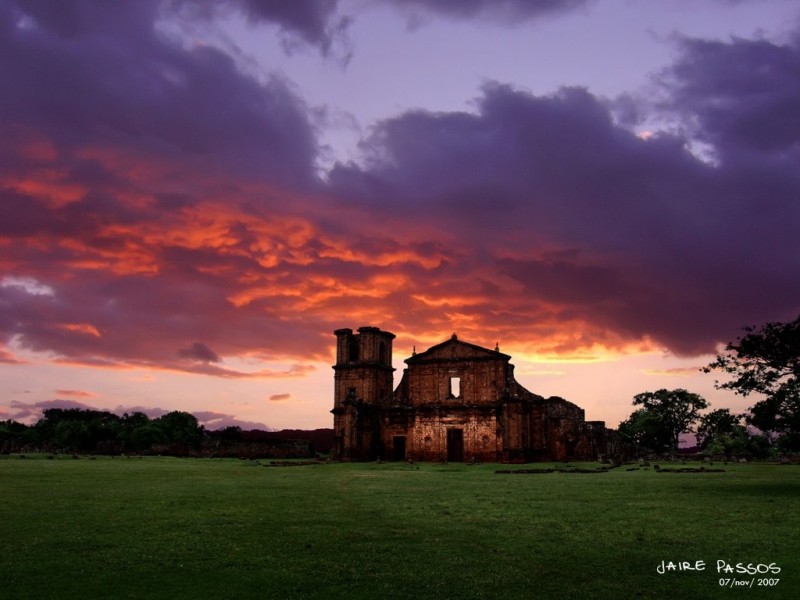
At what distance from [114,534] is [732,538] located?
9.93 metres

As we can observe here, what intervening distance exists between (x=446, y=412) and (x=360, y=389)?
→ 8.00 meters

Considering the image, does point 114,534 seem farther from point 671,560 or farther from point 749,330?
point 749,330

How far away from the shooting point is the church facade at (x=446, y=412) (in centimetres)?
5303

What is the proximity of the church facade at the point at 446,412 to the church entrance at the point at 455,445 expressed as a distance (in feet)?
0.26

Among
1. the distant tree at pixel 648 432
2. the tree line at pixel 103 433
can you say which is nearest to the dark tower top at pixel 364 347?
the tree line at pixel 103 433

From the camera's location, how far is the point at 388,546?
10039 mm

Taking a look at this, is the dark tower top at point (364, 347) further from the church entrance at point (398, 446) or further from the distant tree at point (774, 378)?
the distant tree at point (774, 378)

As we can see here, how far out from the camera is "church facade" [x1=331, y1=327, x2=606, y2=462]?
174 ft

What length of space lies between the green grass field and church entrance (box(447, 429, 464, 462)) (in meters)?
37.0

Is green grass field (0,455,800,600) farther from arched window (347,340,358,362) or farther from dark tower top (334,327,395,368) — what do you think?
arched window (347,340,358,362)

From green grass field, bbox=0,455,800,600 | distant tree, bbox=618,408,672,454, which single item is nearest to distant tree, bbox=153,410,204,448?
distant tree, bbox=618,408,672,454

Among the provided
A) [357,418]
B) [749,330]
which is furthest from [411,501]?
[357,418]

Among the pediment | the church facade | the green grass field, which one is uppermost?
the pediment

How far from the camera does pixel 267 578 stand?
311 inches
